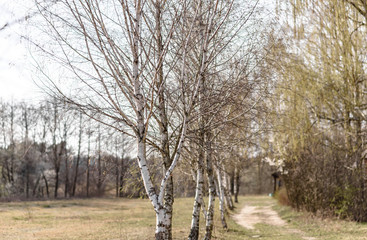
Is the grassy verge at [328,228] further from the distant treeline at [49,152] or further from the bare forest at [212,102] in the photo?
the distant treeline at [49,152]

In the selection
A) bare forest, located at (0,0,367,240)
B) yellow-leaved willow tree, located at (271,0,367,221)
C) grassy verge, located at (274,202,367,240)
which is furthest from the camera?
yellow-leaved willow tree, located at (271,0,367,221)

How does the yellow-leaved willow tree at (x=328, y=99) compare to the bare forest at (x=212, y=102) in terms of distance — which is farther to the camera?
the yellow-leaved willow tree at (x=328, y=99)

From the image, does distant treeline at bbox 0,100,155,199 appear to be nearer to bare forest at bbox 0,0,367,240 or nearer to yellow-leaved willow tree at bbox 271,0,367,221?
bare forest at bbox 0,0,367,240

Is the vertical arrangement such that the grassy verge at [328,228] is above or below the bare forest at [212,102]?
below

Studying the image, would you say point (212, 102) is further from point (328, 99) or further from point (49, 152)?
point (49, 152)

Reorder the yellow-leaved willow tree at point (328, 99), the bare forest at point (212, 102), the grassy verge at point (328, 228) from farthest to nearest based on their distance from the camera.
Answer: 1. the yellow-leaved willow tree at point (328, 99)
2. the grassy verge at point (328, 228)
3. the bare forest at point (212, 102)

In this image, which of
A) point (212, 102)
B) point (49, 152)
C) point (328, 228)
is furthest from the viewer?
point (49, 152)

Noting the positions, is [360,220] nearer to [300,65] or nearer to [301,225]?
[301,225]

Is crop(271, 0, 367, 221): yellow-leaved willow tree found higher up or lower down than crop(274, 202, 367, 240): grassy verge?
higher up

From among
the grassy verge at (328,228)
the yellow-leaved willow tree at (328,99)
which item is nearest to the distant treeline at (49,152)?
the yellow-leaved willow tree at (328,99)

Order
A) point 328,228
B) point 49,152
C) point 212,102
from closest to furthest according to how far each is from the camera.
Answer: point 212,102 < point 328,228 < point 49,152

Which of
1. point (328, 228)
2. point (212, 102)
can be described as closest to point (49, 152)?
point (328, 228)

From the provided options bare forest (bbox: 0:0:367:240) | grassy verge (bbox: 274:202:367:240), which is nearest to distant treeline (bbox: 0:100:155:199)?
bare forest (bbox: 0:0:367:240)

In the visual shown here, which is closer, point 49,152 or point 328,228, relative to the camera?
point 328,228
